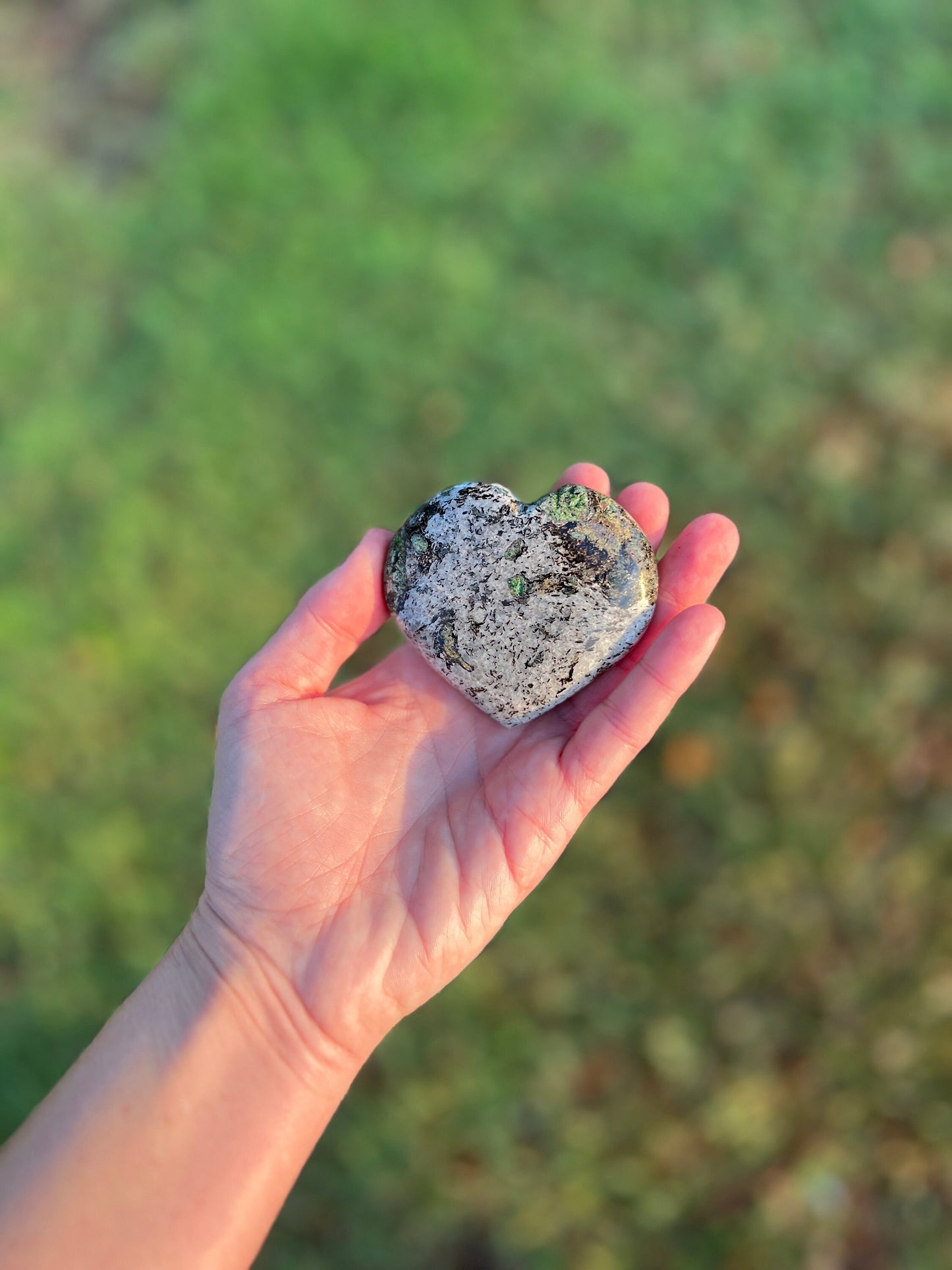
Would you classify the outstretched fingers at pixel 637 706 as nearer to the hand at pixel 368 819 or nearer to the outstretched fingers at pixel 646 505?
the hand at pixel 368 819

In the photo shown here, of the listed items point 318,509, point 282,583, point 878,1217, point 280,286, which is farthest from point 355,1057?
point 280,286

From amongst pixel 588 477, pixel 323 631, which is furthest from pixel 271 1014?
pixel 588 477

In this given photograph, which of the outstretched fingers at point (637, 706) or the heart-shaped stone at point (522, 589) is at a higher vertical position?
the heart-shaped stone at point (522, 589)

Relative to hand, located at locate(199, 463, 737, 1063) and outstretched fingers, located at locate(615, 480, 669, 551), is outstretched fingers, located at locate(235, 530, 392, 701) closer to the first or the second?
hand, located at locate(199, 463, 737, 1063)

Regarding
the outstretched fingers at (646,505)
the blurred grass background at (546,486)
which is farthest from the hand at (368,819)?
the blurred grass background at (546,486)

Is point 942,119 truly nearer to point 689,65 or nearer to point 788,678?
point 689,65

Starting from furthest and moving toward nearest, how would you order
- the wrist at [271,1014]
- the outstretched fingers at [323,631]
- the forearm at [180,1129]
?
the outstretched fingers at [323,631]
the wrist at [271,1014]
the forearm at [180,1129]

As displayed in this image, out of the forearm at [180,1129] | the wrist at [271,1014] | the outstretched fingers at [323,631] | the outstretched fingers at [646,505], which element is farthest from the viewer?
the outstretched fingers at [646,505]

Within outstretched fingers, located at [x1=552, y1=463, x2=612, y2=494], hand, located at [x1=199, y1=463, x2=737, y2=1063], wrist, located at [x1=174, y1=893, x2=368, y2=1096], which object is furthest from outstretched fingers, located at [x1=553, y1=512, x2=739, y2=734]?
wrist, located at [x1=174, y1=893, x2=368, y2=1096]

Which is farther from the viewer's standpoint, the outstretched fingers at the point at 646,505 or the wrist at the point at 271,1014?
the outstretched fingers at the point at 646,505
